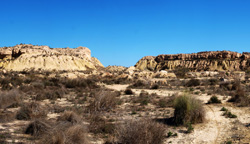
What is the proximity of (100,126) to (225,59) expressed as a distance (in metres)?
96.3

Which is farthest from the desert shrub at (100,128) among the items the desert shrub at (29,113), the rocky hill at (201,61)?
the rocky hill at (201,61)

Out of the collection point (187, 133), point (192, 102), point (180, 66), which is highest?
point (180, 66)

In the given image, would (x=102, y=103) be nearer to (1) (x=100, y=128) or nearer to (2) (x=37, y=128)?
(1) (x=100, y=128)

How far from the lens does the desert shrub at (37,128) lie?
7.30m

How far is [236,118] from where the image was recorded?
32.7 feet

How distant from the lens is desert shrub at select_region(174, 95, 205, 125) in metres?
9.00

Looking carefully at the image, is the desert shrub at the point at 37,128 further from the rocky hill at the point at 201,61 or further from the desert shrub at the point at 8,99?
the rocky hill at the point at 201,61

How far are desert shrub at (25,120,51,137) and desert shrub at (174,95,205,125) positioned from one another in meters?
5.39

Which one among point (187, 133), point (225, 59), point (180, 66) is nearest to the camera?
point (187, 133)

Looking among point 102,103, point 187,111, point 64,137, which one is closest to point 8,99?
point 102,103

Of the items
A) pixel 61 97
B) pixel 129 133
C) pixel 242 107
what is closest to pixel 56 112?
pixel 61 97

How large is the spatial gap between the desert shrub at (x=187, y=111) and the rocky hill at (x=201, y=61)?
271 feet

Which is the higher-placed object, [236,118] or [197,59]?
[197,59]

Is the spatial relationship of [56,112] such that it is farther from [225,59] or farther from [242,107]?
[225,59]
